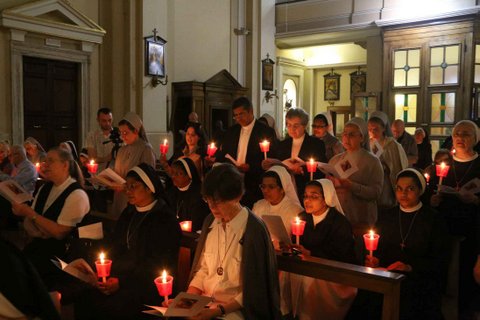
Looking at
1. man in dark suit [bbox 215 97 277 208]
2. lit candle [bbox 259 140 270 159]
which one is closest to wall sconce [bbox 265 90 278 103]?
man in dark suit [bbox 215 97 277 208]

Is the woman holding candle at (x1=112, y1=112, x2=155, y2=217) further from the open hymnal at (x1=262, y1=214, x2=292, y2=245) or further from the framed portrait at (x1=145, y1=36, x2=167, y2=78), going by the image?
the framed portrait at (x1=145, y1=36, x2=167, y2=78)

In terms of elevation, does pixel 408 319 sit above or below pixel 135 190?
below

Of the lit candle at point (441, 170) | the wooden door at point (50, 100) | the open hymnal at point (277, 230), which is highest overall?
the wooden door at point (50, 100)

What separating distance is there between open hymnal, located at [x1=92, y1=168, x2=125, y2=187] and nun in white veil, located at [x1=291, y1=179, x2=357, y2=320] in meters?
1.65

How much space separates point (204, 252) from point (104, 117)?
3.75 meters

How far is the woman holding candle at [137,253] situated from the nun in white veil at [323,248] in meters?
0.93

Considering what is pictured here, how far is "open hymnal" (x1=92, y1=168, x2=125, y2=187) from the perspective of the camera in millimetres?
4387

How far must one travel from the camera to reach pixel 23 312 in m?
2.03

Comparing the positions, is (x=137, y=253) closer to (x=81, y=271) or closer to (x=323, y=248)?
(x=81, y=271)

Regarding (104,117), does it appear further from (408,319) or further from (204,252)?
(408,319)

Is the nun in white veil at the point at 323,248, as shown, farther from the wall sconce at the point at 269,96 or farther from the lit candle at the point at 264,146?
the wall sconce at the point at 269,96

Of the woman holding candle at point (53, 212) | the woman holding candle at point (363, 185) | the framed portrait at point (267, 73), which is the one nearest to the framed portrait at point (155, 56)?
the framed portrait at point (267, 73)

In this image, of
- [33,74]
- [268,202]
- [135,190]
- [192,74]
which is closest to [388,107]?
[192,74]

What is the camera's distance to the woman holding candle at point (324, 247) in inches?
138
